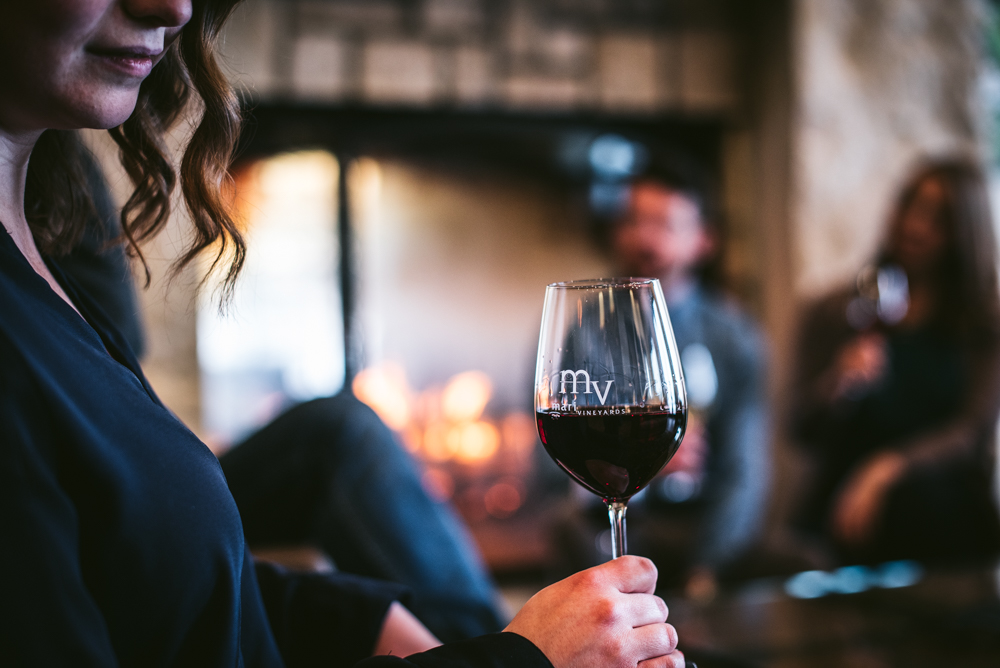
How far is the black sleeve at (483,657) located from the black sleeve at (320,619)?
0.61 ft

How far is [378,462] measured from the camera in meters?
0.90

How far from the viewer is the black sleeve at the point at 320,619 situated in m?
0.63

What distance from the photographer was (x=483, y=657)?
44 cm

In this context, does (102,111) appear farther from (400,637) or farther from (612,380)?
(400,637)

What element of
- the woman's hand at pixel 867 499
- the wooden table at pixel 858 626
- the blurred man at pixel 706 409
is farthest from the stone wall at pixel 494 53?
the wooden table at pixel 858 626

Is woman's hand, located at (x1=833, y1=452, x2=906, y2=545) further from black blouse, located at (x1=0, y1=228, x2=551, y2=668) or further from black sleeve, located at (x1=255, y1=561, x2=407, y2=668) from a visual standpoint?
black blouse, located at (x1=0, y1=228, x2=551, y2=668)

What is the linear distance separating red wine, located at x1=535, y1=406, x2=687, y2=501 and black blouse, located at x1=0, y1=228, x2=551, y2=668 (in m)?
0.12

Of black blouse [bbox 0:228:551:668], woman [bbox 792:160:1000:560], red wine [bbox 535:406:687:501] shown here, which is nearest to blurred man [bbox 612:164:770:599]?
woman [bbox 792:160:1000:560]

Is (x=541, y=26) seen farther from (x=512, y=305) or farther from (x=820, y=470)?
(x=820, y=470)

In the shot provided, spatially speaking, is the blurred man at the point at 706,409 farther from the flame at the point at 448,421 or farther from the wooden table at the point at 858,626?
the flame at the point at 448,421

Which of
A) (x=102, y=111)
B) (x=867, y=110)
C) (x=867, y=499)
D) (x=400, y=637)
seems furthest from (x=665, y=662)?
(x=867, y=110)

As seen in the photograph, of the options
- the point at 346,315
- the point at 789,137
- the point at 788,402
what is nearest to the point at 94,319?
the point at 346,315

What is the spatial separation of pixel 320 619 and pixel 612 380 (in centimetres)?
32

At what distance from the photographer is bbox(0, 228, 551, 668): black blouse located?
13.8 inches
